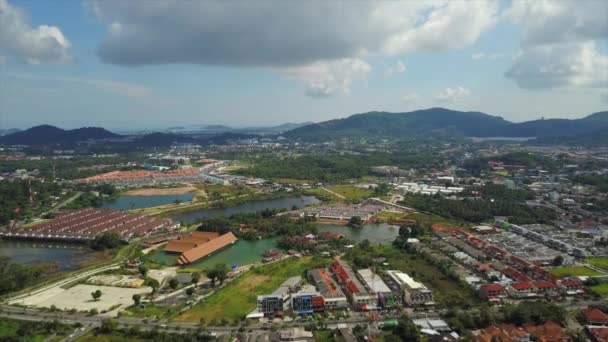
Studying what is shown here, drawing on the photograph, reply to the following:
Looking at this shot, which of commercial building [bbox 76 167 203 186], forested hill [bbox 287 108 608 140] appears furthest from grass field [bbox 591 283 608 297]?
forested hill [bbox 287 108 608 140]

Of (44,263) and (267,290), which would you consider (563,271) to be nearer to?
(267,290)

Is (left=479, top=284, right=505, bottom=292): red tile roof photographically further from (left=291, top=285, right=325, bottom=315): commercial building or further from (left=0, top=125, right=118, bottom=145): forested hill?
(left=0, top=125, right=118, bottom=145): forested hill

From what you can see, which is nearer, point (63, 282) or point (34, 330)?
point (34, 330)

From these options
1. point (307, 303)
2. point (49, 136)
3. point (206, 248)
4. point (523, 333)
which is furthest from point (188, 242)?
point (49, 136)

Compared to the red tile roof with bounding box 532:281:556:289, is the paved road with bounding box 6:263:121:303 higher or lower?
lower

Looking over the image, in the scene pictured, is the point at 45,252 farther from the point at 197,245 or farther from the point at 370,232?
the point at 370,232

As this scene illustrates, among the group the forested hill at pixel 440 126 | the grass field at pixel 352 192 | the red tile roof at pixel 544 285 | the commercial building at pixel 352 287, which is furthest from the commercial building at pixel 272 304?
the forested hill at pixel 440 126

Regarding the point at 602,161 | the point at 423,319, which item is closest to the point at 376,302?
the point at 423,319
